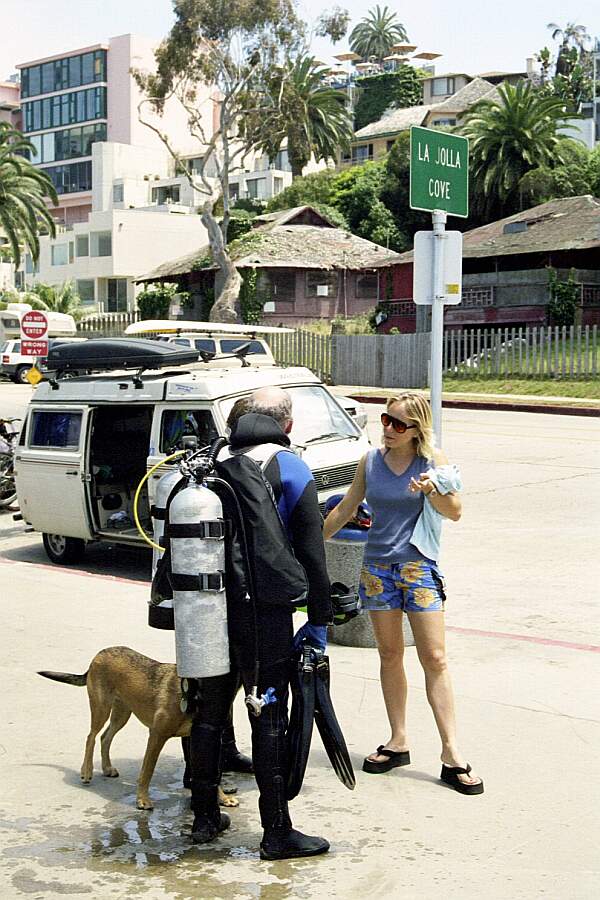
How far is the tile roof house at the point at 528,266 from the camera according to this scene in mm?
43500

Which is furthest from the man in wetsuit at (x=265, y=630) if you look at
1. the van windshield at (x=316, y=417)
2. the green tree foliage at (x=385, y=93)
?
the green tree foliage at (x=385, y=93)

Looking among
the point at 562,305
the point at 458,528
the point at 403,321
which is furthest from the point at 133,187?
the point at 458,528

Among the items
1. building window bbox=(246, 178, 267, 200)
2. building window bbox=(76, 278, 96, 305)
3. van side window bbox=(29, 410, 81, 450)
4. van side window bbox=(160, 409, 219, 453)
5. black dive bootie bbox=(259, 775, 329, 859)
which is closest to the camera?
black dive bootie bbox=(259, 775, 329, 859)

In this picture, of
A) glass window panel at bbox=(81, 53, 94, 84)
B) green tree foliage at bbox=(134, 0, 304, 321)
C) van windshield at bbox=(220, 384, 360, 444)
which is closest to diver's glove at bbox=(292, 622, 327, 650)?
van windshield at bbox=(220, 384, 360, 444)

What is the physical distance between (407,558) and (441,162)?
5.52 metres

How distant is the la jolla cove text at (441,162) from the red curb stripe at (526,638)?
3.76 metres

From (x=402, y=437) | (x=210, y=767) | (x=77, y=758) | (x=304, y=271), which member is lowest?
(x=77, y=758)

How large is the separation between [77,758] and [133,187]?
3803 inches

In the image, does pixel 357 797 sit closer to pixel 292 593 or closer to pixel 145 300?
pixel 292 593

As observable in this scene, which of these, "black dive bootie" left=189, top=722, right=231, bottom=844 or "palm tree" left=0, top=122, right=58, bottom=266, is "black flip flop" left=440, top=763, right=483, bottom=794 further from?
"palm tree" left=0, top=122, right=58, bottom=266

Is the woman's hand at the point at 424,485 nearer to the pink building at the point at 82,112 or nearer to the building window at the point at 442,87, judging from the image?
the pink building at the point at 82,112

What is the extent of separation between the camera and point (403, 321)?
5022 cm

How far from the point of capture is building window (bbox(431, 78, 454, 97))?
10550 centimetres

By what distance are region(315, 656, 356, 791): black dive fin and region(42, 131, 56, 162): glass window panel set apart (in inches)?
4359
